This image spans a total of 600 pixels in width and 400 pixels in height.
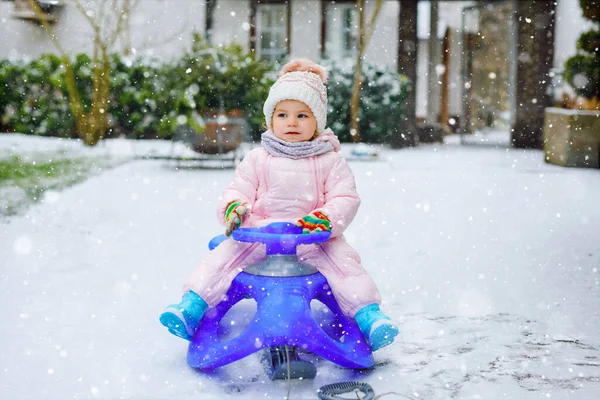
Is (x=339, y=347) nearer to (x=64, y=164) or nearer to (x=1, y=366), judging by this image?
(x=1, y=366)

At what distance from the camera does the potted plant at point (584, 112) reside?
9.49 meters

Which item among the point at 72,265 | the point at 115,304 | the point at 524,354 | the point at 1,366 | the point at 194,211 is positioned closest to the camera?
the point at 1,366

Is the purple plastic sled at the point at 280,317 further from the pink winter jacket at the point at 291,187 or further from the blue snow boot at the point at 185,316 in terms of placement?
the pink winter jacket at the point at 291,187

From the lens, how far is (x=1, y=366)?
2.73 metres

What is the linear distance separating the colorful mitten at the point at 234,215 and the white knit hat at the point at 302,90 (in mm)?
482

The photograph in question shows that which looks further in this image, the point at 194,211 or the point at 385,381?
the point at 194,211

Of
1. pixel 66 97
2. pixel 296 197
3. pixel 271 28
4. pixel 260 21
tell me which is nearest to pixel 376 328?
pixel 296 197

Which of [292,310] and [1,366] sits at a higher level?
[292,310]

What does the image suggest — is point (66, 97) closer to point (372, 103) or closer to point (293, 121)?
point (372, 103)

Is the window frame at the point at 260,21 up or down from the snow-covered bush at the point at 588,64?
up

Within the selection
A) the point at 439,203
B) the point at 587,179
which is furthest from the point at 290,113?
the point at 587,179

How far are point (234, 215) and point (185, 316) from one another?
16.5 inches

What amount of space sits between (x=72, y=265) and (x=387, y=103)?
28.7ft

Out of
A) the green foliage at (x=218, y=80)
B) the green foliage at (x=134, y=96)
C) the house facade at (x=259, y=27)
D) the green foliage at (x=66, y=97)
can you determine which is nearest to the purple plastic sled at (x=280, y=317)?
the green foliage at (x=218, y=80)
